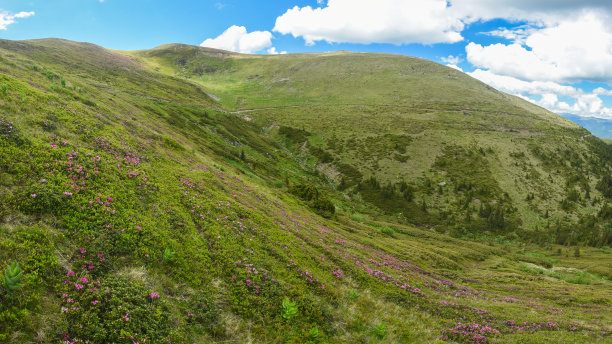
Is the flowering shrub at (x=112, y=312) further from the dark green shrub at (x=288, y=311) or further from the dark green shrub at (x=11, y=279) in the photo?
the dark green shrub at (x=288, y=311)

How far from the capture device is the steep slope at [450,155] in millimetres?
52000

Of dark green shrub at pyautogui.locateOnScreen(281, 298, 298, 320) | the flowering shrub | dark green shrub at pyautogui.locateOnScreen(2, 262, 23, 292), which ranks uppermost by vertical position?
dark green shrub at pyautogui.locateOnScreen(2, 262, 23, 292)

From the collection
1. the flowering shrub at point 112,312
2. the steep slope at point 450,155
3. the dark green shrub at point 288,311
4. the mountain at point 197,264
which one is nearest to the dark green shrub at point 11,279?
the mountain at point 197,264

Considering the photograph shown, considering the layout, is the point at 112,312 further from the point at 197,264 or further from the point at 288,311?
the point at 288,311

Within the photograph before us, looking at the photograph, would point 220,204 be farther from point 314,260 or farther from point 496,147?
point 496,147

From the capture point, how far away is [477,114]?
108 metres

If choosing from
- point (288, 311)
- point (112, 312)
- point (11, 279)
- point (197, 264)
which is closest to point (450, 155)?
point (288, 311)

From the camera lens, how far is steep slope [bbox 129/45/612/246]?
5200 centimetres

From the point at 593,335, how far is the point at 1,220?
25.4 meters

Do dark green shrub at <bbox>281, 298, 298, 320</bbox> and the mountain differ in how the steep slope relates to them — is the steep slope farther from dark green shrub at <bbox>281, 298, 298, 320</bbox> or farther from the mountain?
dark green shrub at <bbox>281, 298, 298, 320</bbox>

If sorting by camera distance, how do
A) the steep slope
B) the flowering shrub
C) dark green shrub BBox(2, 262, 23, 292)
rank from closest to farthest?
1. dark green shrub BBox(2, 262, 23, 292)
2. the flowering shrub
3. the steep slope

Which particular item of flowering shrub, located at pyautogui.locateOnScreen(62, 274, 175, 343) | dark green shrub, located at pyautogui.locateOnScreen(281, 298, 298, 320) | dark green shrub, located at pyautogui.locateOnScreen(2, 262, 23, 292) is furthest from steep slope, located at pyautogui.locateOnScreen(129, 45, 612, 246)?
dark green shrub, located at pyautogui.locateOnScreen(2, 262, 23, 292)

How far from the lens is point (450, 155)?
2815 inches

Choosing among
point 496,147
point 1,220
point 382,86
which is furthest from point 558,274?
point 382,86
